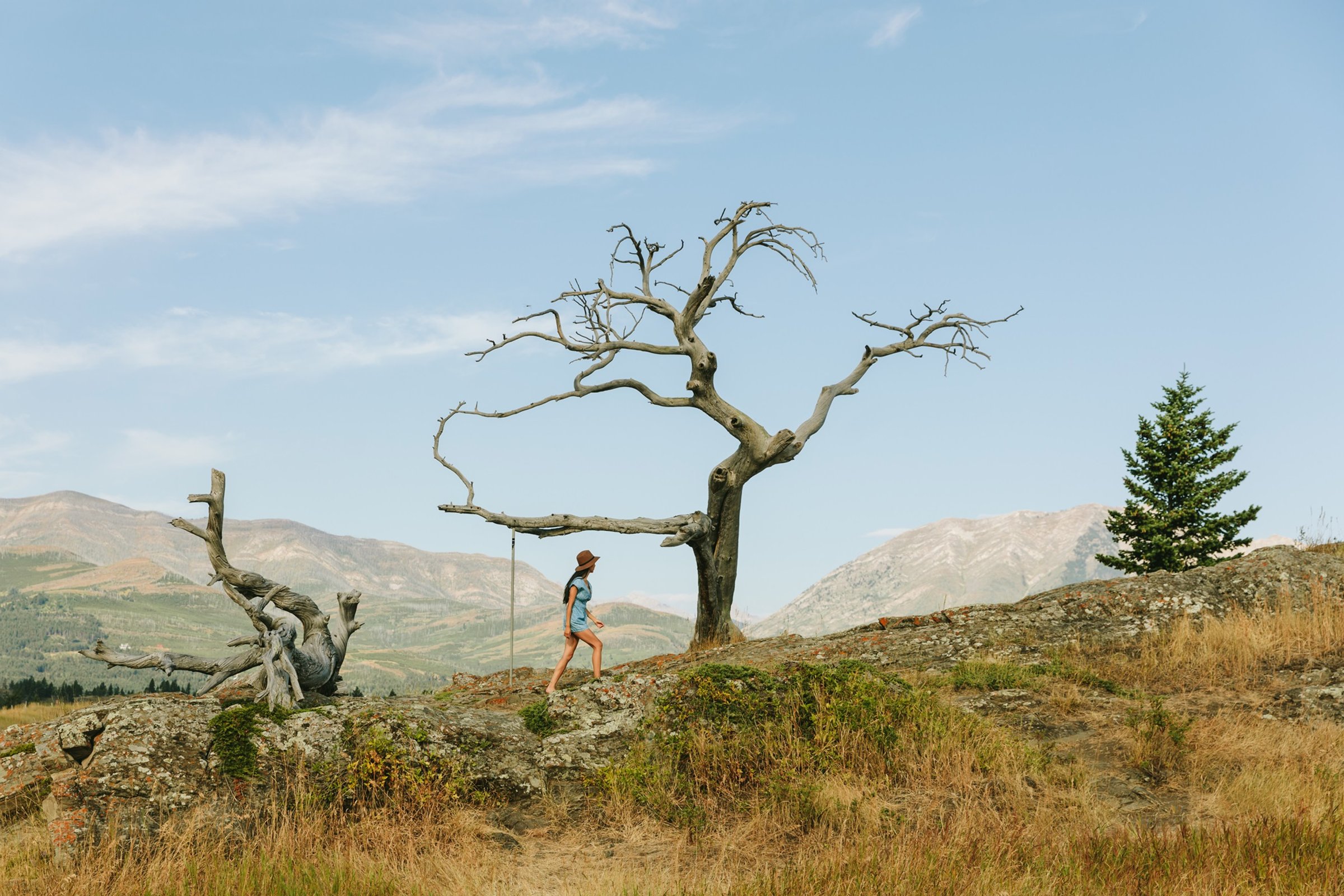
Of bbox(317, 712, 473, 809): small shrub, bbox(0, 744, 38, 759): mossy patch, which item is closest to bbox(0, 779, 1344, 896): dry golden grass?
bbox(317, 712, 473, 809): small shrub

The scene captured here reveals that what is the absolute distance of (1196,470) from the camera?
1099 inches

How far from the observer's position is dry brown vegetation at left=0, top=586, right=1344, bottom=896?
23.6ft

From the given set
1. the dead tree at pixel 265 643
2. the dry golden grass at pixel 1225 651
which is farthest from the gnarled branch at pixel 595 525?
the dry golden grass at pixel 1225 651

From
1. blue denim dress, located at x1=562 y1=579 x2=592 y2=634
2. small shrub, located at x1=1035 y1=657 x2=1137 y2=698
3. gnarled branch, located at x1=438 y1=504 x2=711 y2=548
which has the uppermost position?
gnarled branch, located at x1=438 y1=504 x2=711 y2=548

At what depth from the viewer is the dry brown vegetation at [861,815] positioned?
719 cm

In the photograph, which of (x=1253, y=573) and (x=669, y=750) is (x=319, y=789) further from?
(x=1253, y=573)

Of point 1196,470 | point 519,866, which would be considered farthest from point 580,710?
point 1196,470

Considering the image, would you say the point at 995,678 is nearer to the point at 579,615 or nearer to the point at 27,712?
the point at 579,615

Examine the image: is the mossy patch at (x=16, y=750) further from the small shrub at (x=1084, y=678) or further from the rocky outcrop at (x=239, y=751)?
the small shrub at (x=1084, y=678)

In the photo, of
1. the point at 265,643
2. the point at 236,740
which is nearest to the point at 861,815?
the point at 236,740

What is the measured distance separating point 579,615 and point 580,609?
69 millimetres

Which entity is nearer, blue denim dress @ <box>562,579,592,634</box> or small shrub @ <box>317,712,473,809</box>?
small shrub @ <box>317,712,473,809</box>

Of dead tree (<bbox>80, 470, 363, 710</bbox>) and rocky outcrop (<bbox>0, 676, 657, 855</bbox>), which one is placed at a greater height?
dead tree (<bbox>80, 470, 363, 710</bbox>)

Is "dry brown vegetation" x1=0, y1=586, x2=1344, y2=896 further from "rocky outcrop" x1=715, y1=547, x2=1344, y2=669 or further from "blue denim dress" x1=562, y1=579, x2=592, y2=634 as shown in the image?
"rocky outcrop" x1=715, y1=547, x2=1344, y2=669
